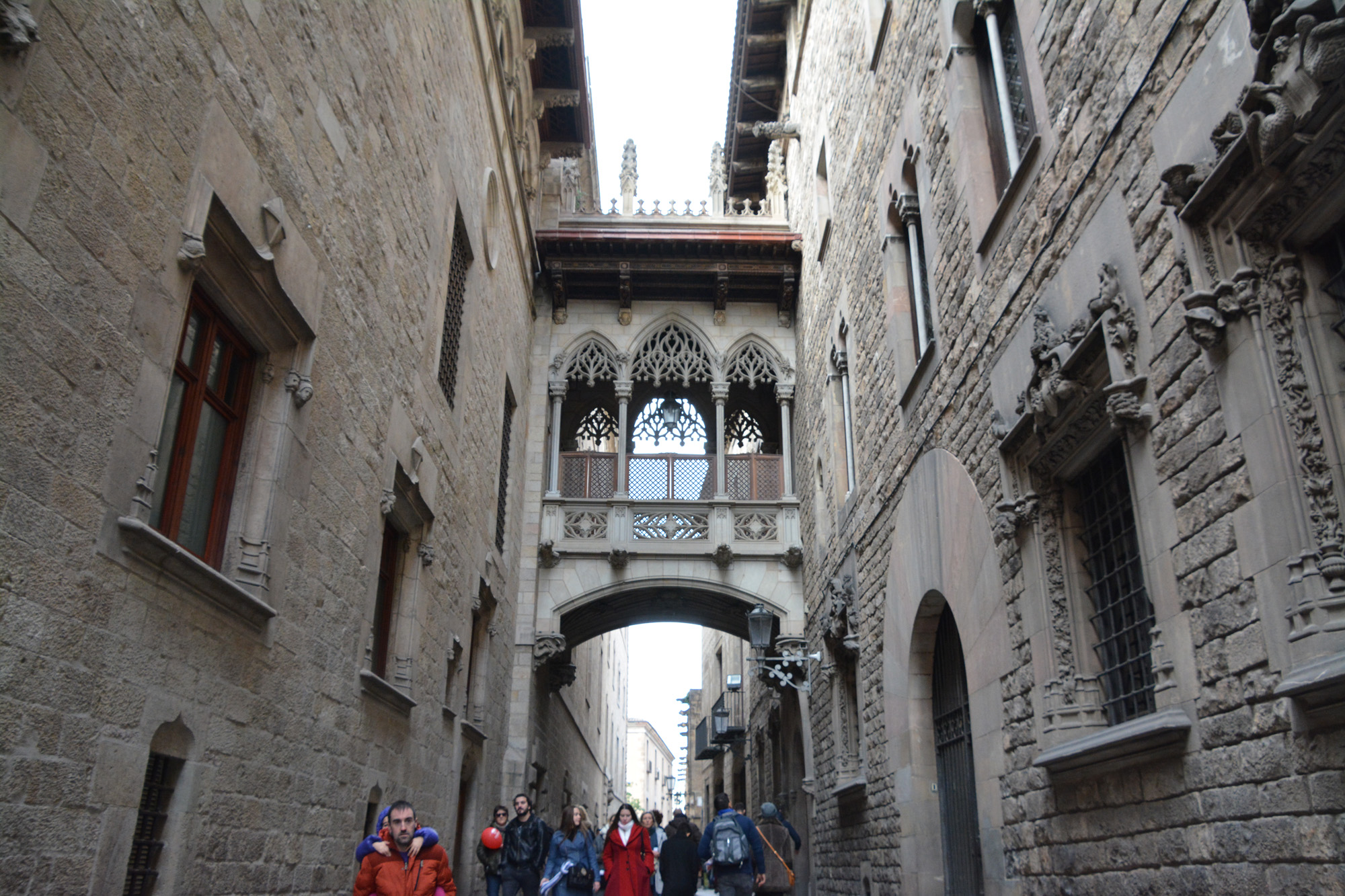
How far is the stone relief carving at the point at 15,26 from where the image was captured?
131 inches

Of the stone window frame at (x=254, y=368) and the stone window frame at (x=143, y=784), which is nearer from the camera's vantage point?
the stone window frame at (x=143, y=784)

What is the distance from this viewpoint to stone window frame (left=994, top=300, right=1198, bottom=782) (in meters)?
4.34

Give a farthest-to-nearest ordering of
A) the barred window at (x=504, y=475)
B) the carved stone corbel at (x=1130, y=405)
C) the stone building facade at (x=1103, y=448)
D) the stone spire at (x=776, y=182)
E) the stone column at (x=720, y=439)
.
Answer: the stone spire at (x=776, y=182) → the stone column at (x=720, y=439) → the barred window at (x=504, y=475) → the carved stone corbel at (x=1130, y=405) → the stone building facade at (x=1103, y=448)

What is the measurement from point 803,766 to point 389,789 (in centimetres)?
857

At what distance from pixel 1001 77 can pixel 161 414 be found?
5.72 metres

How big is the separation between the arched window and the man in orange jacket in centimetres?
442

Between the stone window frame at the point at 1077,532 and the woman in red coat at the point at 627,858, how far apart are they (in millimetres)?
3428

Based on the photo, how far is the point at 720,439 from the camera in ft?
53.4

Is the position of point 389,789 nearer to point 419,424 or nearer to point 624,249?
point 419,424

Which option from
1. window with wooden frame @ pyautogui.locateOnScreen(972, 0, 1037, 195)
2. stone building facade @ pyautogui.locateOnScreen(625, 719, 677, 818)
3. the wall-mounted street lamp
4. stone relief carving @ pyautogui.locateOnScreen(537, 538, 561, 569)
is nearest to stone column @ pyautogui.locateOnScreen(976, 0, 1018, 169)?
window with wooden frame @ pyautogui.locateOnScreen(972, 0, 1037, 195)

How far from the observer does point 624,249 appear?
16.7 metres

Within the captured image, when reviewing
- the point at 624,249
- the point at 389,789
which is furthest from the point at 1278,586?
the point at 624,249

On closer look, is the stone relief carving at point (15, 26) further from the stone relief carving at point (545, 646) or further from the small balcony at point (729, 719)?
the small balcony at point (729, 719)

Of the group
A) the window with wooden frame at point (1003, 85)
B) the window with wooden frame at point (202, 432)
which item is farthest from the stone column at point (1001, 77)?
the window with wooden frame at point (202, 432)
